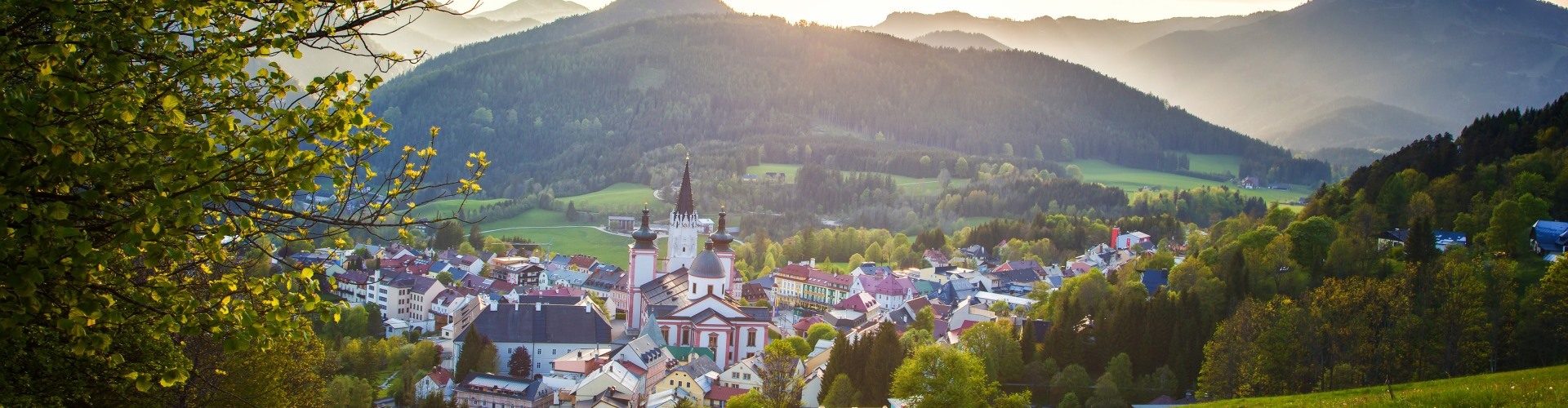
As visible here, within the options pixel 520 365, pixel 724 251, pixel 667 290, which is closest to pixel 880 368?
pixel 520 365

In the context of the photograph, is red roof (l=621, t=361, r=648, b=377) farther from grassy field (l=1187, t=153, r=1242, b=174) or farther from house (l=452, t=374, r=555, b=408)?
grassy field (l=1187, t=153, r=1242, b=174)

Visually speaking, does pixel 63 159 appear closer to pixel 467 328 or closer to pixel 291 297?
pixel 291 297

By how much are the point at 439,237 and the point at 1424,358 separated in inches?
3410

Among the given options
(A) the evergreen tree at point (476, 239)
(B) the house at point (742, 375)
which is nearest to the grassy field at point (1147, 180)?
(A) the evergreen tree at point (476, 239)

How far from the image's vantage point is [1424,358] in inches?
1226

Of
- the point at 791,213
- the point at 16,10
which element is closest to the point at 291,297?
the point at 16,10

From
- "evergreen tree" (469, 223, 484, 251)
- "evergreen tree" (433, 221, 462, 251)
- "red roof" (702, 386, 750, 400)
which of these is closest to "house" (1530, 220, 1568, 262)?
"red roof" (702, 386, 750, 400)

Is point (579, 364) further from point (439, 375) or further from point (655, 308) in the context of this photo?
point (655, 308)

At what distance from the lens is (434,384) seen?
4853 cm

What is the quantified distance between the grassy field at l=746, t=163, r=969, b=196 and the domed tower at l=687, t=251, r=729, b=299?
8634cm

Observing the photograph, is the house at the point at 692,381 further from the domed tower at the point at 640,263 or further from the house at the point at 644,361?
the domed tower at the point at 640,263

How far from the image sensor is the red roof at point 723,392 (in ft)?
153

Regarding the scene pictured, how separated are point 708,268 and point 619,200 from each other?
77.6 meters

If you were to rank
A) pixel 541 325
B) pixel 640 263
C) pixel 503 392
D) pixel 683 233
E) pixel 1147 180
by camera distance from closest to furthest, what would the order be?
pixel 503 392, pixel 541 325, pixel 640 263, pixel 683 233, pixel 1147 180
